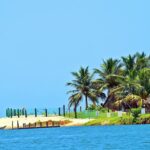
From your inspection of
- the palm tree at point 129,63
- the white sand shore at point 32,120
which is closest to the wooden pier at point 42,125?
the white sand shore at point 32,120

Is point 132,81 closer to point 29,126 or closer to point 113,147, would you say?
point 29,126

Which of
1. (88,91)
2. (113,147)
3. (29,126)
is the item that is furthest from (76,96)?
(113,147)

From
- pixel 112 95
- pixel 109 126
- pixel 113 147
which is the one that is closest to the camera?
pixel 113 147

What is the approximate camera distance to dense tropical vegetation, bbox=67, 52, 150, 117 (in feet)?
349

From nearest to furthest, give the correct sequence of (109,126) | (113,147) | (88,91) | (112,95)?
(113,147), (109,126), (112,95), (88,91)

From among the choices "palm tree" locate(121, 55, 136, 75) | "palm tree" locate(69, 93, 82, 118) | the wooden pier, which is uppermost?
"palm tree" locate(121, 55, 136, 75)

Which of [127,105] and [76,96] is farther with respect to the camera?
[76,96]

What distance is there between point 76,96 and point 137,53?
14.2 meters

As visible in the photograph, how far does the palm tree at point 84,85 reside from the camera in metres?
123

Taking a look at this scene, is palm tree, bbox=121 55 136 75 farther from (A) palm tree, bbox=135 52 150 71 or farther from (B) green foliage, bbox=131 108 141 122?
(B) green foliage, bbox=131 108 141 122

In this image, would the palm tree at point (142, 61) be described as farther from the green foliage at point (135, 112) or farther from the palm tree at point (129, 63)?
the green foliage at point (135, 112)

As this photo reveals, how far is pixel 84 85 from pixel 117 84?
7.90 metres

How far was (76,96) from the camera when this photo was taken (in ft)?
401

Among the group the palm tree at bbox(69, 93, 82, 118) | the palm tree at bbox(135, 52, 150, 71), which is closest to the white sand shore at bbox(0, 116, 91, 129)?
the palm tree at bbox(69, 93, 82, 118)
